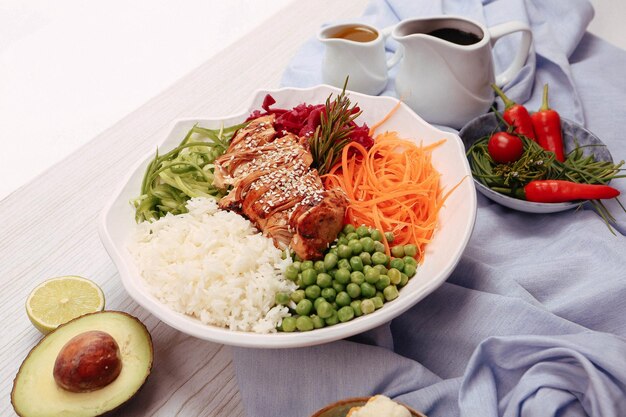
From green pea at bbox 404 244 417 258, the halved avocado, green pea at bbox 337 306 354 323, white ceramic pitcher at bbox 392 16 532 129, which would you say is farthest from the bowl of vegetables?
the halved avocado

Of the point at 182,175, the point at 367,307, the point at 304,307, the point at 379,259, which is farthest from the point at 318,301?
the point at 182,175

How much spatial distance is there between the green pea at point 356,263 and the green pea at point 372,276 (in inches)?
2.1

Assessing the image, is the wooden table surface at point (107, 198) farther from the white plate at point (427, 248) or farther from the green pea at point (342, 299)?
the green pea at point (342, 299)

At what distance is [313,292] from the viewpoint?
1707 millimetres

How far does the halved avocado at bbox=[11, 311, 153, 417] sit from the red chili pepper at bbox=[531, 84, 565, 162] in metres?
1.70

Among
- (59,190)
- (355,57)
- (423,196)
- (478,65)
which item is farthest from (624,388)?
(59,190)

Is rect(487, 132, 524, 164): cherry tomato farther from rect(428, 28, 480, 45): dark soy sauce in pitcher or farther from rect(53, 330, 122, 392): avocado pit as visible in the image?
rect(53, 330, 122, 392): avocado pit

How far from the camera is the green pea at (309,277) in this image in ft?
5.70

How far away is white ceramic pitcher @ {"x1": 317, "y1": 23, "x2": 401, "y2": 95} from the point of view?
2.54m

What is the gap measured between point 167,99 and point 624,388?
2470 millimetres

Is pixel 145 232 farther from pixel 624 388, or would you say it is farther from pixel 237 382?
pixel 624 388

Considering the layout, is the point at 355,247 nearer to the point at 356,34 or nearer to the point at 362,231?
the point at 362,231

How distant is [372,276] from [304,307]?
0.22 metres

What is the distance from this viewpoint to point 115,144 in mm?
2762
